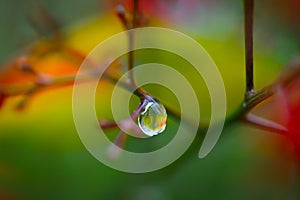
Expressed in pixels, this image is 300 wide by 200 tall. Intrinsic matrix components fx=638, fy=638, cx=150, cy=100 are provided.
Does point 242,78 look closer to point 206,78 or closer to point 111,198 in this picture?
point 206,78

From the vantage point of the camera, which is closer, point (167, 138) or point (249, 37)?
point (249, 37)

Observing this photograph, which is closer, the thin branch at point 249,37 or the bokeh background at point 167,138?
the thin branch at point 249,37

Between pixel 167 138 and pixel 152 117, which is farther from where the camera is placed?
pixel 167 138

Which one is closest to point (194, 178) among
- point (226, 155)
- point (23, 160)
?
point (226, 155)

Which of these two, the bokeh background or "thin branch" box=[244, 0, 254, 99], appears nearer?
"thin branch" box=[244, 0, 254, 99]
